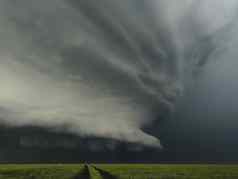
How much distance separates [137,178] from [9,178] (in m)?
25.5

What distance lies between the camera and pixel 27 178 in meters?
59.6

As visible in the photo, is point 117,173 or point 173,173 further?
point 173,173

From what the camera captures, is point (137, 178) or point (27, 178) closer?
point (137, 178)

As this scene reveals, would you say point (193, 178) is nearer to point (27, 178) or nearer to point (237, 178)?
point (237, 178)

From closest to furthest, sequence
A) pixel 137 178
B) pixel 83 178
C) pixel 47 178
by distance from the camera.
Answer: pixel 83 178 → pixel 137 178 → pixel 47 178

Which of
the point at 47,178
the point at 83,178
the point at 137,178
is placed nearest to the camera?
the point at 83,178

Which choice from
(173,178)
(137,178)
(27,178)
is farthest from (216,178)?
(27,178)

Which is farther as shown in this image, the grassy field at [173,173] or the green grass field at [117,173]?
the grassy field at [173,173]

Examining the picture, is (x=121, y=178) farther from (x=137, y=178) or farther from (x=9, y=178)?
(x=9, y=178)

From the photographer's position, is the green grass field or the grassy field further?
the grassy field

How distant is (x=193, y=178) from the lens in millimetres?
55469

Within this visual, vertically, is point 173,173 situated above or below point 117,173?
above

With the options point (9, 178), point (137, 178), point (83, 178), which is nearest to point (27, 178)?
point (9, 178)

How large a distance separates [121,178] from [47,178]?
47.9 feet
